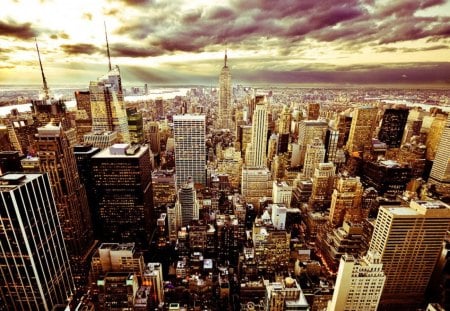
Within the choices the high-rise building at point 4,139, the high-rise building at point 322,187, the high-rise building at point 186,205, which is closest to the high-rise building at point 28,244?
the high-rise building at point 186,205

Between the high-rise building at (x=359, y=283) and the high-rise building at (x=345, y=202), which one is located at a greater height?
the high-rise building at (x=359, y=283)

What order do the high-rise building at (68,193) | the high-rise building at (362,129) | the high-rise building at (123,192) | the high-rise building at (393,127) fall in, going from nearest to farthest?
the high-rise building at (68,193), the high-rise building at (123,192), the high-rise building at (393,127), the high-rise building at (362,129)

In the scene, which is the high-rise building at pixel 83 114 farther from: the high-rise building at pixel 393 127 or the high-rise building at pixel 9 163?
the high-rise building at pixel 393 127

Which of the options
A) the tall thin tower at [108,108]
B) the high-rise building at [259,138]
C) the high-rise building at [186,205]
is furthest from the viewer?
the high-rise building at [259,138]

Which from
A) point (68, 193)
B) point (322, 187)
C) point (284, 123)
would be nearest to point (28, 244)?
point (68, 193)

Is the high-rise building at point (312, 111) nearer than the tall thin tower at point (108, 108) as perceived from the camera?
No

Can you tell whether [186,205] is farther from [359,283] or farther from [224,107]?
[224,107]

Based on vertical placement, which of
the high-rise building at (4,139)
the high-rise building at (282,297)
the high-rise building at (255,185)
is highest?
the high-rise building at (4,139)

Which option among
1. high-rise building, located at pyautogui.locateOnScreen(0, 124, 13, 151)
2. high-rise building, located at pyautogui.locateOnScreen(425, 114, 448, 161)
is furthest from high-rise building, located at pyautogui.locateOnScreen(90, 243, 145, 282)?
high-rise building, located at pyautogui.locateOnScreen(425, 114, 448, 161)
